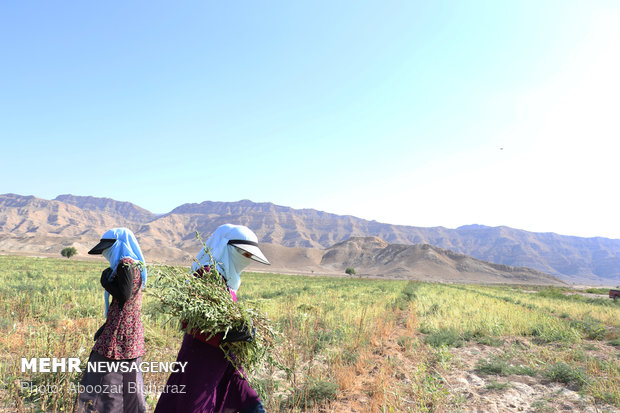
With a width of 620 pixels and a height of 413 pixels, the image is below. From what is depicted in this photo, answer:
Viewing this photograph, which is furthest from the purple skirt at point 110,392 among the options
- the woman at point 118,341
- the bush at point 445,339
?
the bush at point 445,339

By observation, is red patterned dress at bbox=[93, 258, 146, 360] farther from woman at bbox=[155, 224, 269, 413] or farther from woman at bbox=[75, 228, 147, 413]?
woman at bbox=[155, 224, 269, 413]

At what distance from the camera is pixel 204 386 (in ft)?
6.47

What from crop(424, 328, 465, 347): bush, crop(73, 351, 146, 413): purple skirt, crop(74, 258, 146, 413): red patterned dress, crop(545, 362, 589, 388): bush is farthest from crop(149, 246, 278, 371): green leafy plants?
crop(424, 328, 465, 347): bush

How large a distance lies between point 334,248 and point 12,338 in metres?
117

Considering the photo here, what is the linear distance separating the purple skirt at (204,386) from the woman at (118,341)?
76cm

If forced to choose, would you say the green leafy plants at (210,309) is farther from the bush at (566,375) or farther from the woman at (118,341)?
the bush at (566,375)

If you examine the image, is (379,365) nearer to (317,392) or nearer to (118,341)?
(317,392)

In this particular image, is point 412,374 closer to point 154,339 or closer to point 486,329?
point 154,339

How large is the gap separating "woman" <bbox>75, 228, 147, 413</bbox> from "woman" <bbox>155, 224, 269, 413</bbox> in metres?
0.73

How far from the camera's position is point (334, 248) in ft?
394

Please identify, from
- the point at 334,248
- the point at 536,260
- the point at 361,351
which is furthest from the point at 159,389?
the point at 536,260

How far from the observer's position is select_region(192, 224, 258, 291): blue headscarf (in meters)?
2.17

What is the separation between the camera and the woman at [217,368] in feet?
6.43

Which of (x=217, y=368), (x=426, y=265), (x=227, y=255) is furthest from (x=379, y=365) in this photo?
(x=426, y=265)
